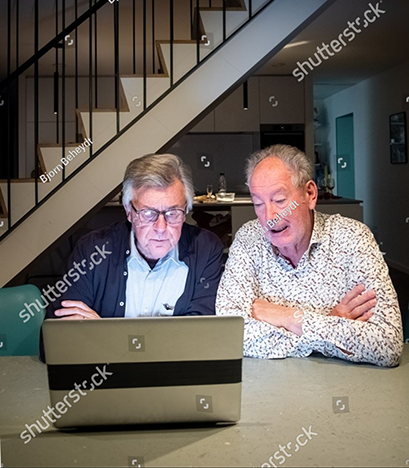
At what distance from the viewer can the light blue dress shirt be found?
2080 millimetres

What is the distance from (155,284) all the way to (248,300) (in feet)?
1.15

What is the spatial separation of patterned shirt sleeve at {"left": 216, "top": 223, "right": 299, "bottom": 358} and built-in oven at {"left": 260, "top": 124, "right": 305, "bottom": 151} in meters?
6.47

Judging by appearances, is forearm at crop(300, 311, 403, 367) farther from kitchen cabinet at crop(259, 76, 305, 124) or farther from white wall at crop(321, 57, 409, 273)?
kitchen cabinet at crop(259, 76, 305, 124)

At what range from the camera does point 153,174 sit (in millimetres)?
2016

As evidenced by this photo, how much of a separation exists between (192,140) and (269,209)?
6985 mm

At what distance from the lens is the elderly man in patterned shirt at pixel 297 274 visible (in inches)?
70.1

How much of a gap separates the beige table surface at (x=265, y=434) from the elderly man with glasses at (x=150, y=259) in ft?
1.69

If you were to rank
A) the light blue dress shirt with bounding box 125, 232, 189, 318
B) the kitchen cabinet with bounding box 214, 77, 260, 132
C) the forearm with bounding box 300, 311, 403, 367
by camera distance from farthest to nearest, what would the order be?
1. the kitchen cabinet with bounding box 214, 77, 260, 132
2. the light blue dress shirt with bounding box 125, 232, 189, 318
3. the forearm with bounding box 300, 311, 403, 367

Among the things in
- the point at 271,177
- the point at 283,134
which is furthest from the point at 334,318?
the point at 283,134

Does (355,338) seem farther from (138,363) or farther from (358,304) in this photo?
(138,363)

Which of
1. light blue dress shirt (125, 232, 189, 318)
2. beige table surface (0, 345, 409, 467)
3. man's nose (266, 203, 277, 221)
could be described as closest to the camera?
beige table surface (0, 345, 409, 467)

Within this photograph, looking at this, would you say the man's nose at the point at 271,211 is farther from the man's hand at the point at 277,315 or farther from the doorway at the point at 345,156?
the doorway at the point at 345,156

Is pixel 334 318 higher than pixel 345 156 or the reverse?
the reverse

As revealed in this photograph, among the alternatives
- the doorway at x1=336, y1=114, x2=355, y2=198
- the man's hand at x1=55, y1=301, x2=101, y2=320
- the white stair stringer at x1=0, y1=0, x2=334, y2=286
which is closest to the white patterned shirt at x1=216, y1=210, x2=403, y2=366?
the man's hand at x1=55, y1=301, x2=101, y2=320
